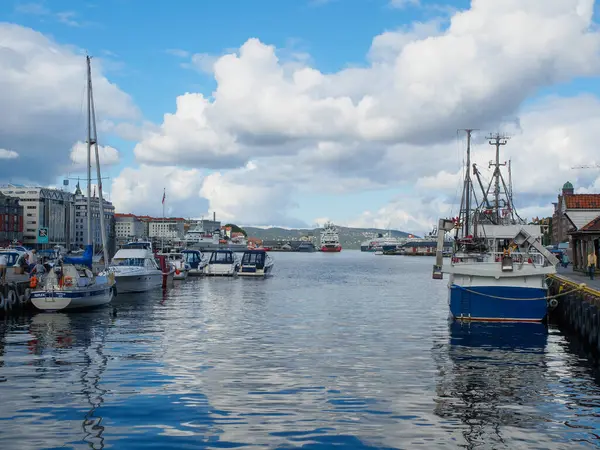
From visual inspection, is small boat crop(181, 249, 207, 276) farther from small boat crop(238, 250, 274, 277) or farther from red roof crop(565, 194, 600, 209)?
red roof crop(565, 194, 600, 209)

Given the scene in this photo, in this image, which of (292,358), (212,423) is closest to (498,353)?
(292,358)

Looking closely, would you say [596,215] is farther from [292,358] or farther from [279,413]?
[279,413]

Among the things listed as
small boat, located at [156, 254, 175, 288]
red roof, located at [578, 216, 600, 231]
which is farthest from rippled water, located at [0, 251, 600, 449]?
small boat, located at [156, 254, 175, 288]

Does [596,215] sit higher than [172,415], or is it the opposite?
[596,215]

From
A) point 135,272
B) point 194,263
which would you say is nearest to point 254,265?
point 194,263

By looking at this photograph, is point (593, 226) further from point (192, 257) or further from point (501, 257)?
point (192, 257)

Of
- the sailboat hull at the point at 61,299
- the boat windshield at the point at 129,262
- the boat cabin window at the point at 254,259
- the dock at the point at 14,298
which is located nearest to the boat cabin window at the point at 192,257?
the boat cabin window at the point at 254,259

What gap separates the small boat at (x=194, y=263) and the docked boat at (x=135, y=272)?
21.9m

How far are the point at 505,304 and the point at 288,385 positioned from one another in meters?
20.4

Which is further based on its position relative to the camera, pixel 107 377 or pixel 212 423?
pixel 107 377

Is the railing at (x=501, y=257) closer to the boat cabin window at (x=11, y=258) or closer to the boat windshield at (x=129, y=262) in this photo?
the boat windshield at (x=129, y=262)

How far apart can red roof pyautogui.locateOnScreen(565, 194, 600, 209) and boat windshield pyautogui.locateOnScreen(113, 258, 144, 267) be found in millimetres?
39594

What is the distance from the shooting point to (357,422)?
16469mm

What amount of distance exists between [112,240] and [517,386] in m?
92.3
